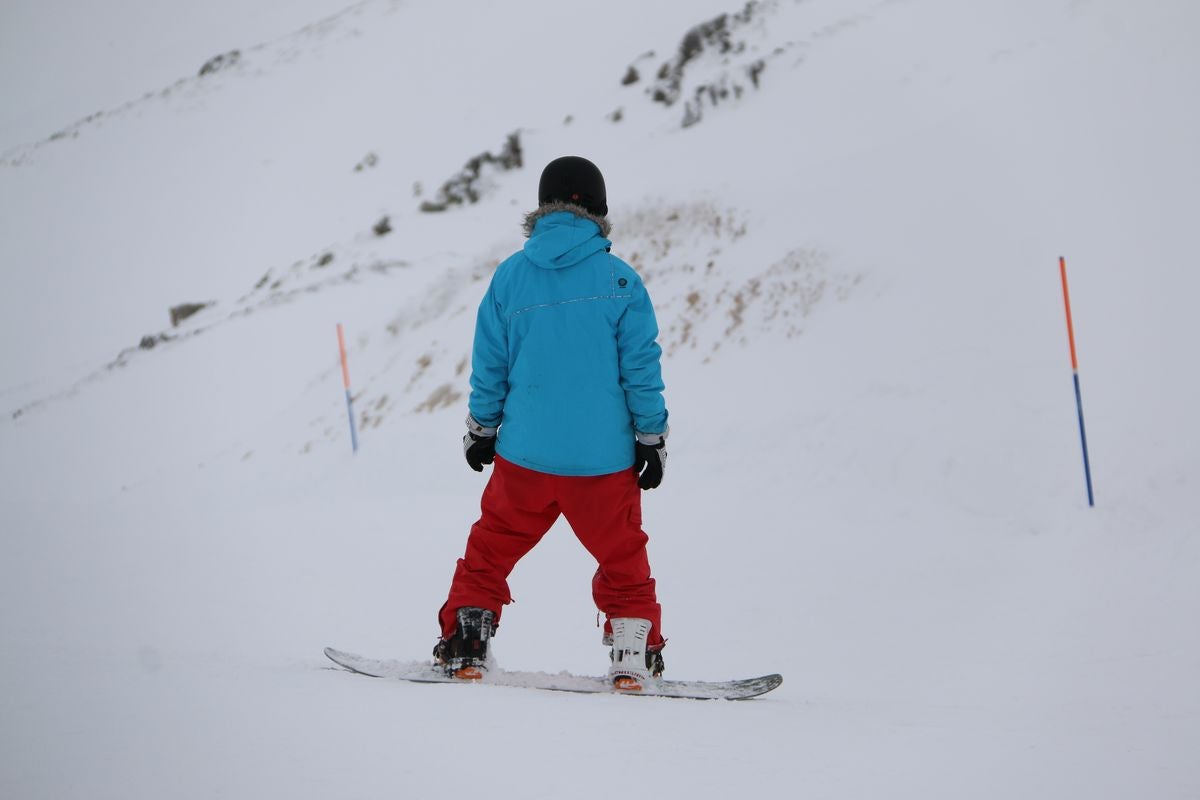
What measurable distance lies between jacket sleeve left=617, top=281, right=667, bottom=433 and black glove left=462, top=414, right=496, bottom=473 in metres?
0.56

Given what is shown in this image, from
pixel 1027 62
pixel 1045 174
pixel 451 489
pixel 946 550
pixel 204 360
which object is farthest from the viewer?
pixel 204 360

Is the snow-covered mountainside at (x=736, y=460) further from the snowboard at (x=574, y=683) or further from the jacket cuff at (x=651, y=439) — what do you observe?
the jacket cuff at (x=651, y=439)

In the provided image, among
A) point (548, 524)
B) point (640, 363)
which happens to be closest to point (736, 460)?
A: point (548, 524)

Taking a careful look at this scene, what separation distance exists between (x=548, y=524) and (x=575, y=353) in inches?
27.7

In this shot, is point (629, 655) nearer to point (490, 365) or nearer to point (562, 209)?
point (490, 365)

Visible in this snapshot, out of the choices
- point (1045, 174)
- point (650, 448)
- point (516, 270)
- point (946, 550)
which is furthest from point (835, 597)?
point (1045, 174)

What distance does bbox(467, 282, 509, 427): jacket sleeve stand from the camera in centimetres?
316

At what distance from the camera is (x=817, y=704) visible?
3.17 meters

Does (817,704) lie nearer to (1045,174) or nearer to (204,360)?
(1045,174)

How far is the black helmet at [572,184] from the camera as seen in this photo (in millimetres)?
3109

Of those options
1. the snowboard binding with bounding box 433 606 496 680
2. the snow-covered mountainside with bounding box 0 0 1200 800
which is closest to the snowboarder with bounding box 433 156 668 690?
the snowboard binding with bounding box 433 606 496 680

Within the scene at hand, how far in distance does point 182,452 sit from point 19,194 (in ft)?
13.9

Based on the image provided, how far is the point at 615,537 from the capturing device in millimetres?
3119

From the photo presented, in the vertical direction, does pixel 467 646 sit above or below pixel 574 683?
above
